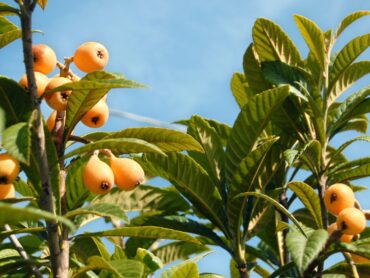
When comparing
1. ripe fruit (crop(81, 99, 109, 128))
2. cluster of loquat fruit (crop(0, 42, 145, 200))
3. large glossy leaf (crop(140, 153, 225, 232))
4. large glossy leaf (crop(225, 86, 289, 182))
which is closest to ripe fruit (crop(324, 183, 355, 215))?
large glossy leaf (crop(225, 86, 289, 182))

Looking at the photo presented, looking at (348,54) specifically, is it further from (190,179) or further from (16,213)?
(16,213)

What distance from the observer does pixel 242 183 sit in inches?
127

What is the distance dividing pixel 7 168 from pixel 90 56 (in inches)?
21.8

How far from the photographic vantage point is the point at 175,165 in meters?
3.21

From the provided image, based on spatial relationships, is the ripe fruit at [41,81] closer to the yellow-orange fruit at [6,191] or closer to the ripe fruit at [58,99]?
the ripe fruit at [58,99]

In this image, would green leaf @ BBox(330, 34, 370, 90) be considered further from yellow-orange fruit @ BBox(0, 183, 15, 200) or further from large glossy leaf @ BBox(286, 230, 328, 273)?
yellow-orange fruit @ BBox(0, 183, 15, 200)

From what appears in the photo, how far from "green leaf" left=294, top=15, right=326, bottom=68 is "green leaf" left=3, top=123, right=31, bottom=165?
230cm

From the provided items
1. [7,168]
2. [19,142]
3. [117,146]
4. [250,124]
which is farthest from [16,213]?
[250,124]

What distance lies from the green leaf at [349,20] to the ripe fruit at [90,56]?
2.03 m

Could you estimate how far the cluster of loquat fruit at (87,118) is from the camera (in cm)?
219

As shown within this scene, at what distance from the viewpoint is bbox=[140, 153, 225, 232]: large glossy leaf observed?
319 cm

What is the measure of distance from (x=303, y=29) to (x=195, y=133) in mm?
1020

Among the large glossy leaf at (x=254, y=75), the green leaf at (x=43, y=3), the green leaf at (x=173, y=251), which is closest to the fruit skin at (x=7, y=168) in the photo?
the green leaf at (x=43, y=3)

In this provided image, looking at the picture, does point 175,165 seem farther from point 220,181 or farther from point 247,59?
point 247,59
